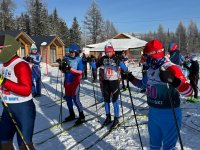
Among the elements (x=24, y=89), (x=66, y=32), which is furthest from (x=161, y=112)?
(x=66, y=32)

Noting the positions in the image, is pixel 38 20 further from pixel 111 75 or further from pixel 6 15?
pixel 111 75

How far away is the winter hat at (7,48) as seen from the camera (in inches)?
140

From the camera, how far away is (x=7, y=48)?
358 centimetres

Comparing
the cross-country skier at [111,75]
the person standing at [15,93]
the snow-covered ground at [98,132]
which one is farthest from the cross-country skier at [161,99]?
the cross-country skier at [111,75]

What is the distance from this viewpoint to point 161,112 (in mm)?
3516

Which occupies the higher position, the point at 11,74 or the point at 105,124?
the point at 11,74

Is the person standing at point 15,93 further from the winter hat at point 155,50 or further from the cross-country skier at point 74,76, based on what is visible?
the cross-country skier at point 74,76

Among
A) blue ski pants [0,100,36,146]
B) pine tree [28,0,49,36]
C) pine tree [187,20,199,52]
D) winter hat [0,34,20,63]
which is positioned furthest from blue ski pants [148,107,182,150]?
pine tree [187,20,199,52]

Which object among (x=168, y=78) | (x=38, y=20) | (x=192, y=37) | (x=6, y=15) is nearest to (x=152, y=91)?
(x=168, y=78)

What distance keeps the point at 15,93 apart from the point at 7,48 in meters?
0.60

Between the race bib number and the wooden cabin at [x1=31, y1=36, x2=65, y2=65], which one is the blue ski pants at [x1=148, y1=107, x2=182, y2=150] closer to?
the race bib number

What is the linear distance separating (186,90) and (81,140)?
3.10 m

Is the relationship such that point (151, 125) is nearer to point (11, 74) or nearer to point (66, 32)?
point (11, 74)

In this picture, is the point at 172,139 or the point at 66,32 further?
the point at 66,32
